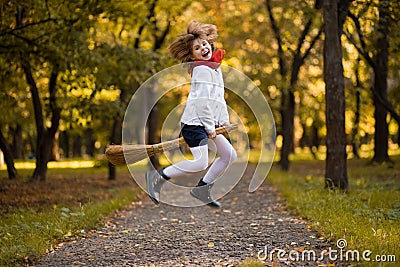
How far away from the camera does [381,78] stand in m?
18.2

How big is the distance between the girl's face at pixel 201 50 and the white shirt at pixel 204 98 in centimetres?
24

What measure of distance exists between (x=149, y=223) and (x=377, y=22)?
27.7 feet

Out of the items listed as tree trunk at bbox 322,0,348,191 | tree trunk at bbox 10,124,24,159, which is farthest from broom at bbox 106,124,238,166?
tree trunk at bbox 10,124,24,159

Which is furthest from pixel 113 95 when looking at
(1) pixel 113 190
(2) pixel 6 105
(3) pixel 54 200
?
(3) pixel 54 200

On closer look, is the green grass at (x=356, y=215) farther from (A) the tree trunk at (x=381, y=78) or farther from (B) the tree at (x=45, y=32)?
(B) the tree at (x=45, y=32)

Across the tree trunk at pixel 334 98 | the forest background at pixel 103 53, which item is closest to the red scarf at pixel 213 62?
the tree trunk at pixel 334 98

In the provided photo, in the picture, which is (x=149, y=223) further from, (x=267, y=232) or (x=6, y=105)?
(x=6, y=105)

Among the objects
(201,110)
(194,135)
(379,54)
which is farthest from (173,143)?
(379,54)

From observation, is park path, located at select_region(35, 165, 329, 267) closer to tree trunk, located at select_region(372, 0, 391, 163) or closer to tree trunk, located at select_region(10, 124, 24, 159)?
tree trunk, located at select_region(372, 0, 391, 163)

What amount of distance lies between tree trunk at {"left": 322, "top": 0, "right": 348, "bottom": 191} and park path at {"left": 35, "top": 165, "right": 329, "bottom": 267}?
1813 millimetres

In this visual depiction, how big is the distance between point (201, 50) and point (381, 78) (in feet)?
40.8

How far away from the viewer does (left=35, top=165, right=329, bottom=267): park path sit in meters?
5.98

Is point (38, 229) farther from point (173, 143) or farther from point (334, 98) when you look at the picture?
point (334, 98)

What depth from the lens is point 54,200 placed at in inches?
461
